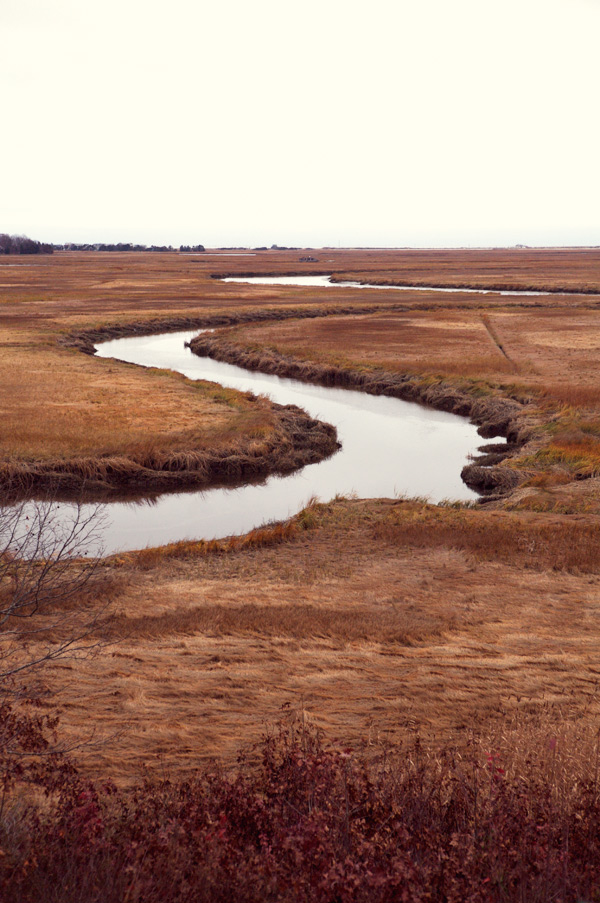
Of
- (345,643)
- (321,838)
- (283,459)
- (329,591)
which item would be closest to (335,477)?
(283,459)

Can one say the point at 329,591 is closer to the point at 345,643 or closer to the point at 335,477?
the point at 345,643

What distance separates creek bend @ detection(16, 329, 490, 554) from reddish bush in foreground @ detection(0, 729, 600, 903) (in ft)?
38.6

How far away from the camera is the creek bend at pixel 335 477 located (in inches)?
740

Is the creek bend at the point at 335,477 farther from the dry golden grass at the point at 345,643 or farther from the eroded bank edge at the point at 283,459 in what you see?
the dry golden grass at the point at 345,643

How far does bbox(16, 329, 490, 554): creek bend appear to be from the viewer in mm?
18797

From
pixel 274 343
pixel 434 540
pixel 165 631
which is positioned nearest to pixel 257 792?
pixel 165 631

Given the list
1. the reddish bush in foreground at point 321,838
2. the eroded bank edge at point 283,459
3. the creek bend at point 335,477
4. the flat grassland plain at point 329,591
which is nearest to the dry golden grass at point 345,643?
the flat grassland plain at point 329,591

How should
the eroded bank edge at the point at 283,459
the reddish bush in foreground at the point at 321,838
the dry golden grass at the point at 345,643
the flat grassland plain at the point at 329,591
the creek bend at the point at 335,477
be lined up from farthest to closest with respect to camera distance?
the eroded bank edge at the point at 283,459
the creek bend at the point at 335,477
the flat grassland plain at the point at 329,591
the dry golden grass at the point at 345,643
the reddish bush in foreground at the point at 321,838

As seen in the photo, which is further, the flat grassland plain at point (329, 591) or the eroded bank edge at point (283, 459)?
the eroded bank edge at point (283, 459)

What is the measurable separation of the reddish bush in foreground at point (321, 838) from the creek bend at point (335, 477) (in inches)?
464

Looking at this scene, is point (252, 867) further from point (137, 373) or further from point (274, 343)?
point (274, 343)

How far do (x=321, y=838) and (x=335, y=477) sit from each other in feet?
61.8

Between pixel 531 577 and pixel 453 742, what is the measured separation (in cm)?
627

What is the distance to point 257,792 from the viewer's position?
19.9 feet
